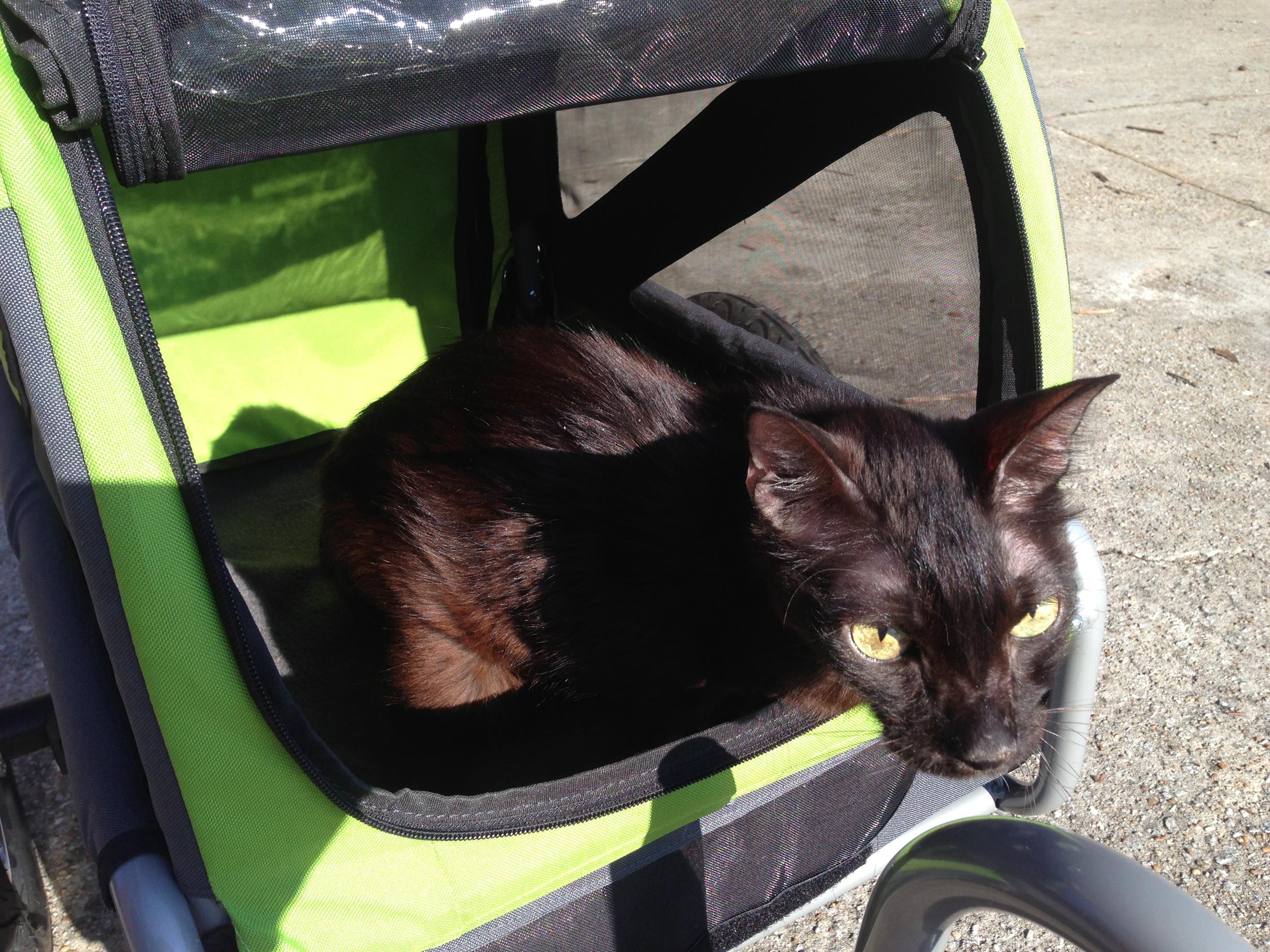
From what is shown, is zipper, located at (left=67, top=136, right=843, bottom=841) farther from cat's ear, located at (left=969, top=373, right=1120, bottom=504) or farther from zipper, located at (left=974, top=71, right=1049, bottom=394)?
zipper, located at (left=974, top=71, right=1049, bottom=394)

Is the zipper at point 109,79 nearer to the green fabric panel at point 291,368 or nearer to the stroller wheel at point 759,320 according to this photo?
the stroller wheel at point 759,320

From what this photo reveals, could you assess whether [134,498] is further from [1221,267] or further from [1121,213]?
[1121,213]

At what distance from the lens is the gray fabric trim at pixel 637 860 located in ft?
4.08

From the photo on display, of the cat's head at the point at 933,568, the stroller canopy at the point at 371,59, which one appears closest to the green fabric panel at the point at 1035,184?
the stroller canopy at the point at 371,59

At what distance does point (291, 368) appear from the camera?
8.05 ft

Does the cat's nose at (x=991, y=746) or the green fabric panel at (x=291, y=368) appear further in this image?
the green fabric panel at (x=291, y=368)

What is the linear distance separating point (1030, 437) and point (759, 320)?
1024 mm

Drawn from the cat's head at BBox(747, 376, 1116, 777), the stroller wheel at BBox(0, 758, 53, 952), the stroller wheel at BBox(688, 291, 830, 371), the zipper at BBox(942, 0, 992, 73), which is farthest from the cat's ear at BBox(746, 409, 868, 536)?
the stroller wheel at BBox(0, 758, 53, 952)

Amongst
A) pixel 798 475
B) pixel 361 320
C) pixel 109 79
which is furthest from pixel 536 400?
pixel 361 320

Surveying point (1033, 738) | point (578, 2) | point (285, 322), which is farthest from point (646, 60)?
point (285, 322)

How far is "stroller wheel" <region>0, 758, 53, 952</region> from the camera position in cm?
142

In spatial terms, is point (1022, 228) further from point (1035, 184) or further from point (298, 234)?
point (298, 234)

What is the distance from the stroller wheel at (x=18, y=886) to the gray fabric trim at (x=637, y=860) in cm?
69

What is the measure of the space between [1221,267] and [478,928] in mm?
3782
